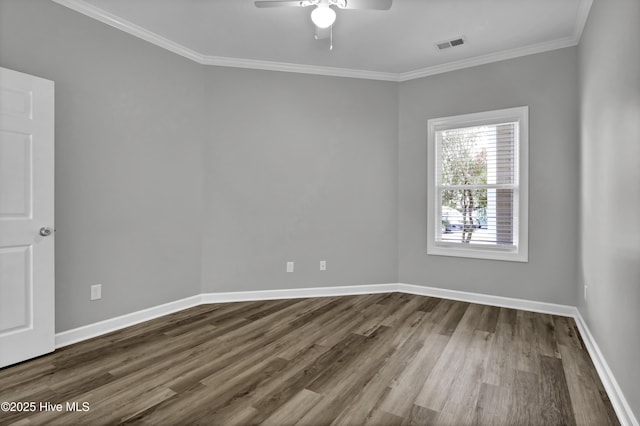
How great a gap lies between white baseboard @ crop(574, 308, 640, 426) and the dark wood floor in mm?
48

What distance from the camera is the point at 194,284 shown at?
3957 millimetres

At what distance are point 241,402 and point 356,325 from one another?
1500 millimetres

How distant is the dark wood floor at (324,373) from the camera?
6.30 feet

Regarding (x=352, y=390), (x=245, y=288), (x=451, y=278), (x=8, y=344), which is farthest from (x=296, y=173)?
(x=8, y=344)

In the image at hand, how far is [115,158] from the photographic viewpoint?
126 inches

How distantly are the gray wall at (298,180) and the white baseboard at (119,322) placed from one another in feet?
1.16

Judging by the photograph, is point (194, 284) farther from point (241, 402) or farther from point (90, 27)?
point (90, 27)

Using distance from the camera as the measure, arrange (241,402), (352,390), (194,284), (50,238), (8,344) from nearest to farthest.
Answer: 1. (241,402)
2. (352,390)
3. (8,344)
4. (50,238)
5. (194,284)

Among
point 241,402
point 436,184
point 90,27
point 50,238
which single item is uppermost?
point 90,27

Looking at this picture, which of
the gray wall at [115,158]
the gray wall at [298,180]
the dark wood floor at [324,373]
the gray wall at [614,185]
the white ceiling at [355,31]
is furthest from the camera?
the gray wall at [298,180]

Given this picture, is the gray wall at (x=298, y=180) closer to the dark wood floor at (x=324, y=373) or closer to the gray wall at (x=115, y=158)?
the gray wall at (x=115, y=158)

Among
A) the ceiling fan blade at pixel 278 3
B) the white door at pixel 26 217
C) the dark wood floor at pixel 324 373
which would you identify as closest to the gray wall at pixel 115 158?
the white door at pixel 26 217

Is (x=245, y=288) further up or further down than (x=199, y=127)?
further down

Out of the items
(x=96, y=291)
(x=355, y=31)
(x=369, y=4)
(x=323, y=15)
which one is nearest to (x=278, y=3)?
(x=323, y=15)
